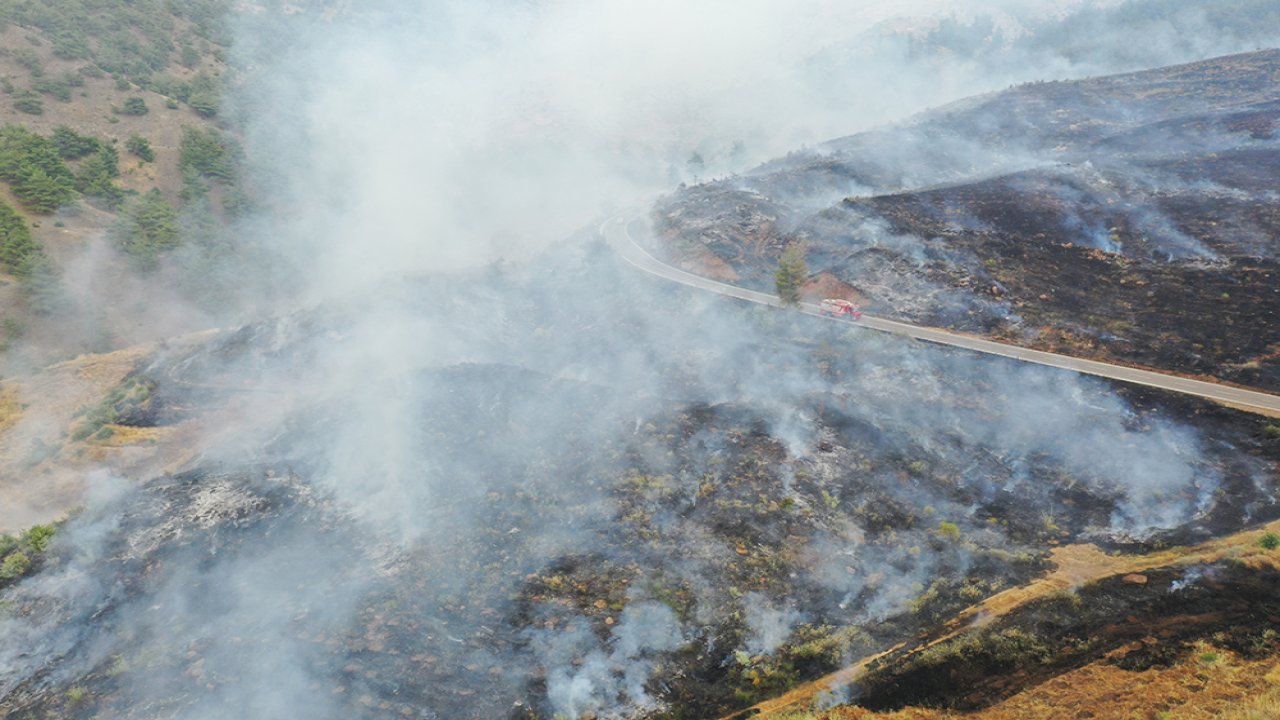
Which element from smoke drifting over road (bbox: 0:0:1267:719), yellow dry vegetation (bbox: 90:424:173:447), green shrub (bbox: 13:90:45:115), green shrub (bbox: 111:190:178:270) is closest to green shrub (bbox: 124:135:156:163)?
green shrub (bbox: 111:190:178:270)

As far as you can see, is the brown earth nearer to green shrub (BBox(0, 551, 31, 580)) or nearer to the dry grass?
green shrub (BBox(0, 551, 31, 580))

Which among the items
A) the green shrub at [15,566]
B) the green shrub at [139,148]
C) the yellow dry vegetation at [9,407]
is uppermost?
the green shrub at [139,148]

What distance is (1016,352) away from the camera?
29.2 m

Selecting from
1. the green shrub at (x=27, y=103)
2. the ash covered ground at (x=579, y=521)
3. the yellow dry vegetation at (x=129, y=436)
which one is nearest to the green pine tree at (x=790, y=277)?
the ash covered ground at (x=579, y=521)

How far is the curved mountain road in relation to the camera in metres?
23.9

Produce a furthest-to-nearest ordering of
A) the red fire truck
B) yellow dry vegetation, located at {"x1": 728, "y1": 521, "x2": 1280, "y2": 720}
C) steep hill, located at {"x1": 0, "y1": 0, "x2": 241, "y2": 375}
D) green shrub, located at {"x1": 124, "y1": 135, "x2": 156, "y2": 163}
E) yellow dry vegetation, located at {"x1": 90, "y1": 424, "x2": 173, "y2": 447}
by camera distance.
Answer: green shrub, located at {"x1": 124, "y1": 135, "x2": 156, "y2": 163}
steep hill, located at {"x1": 0, "y1": 0, "x2": 241, "y2": 375}
the red fire truck
yellow dry vegetation, located at {"x1": 90, "y1": 424, "x2": 173, "y2": 447}
yellow dry vegetation, located at {"x1": 728, "y1": 521, "x2": 1280, "y2": 720}

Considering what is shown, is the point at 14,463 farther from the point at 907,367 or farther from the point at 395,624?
the point at 907,367

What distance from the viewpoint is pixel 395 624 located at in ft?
56.6

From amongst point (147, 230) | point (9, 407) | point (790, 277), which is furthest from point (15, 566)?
point (790, 277)

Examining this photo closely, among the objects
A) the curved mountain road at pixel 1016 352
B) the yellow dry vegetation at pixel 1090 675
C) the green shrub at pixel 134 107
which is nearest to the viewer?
the yellow dry vegetation at pixel 1090 675

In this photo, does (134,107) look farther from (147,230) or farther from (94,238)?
(94,238)

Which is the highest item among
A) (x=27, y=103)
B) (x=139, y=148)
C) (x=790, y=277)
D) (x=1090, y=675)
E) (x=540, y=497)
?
(x=27, y=103)

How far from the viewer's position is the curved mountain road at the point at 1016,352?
2391cm

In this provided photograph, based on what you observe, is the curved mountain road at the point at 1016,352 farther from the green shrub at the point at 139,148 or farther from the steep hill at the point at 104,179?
the green shrub at the point at 139,148
